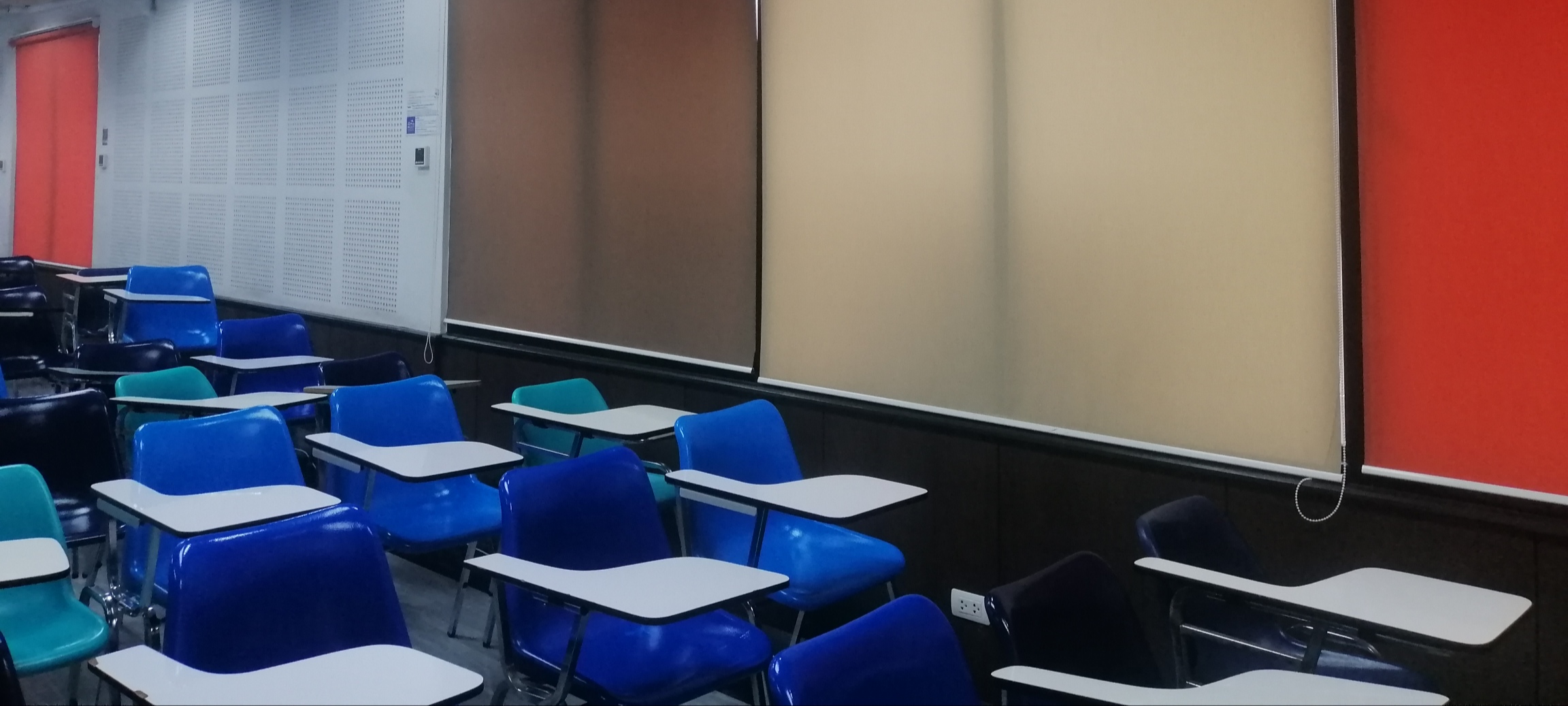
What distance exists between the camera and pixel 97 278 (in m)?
6.41

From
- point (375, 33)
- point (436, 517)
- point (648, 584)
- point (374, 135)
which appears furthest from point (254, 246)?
point (648, 584)

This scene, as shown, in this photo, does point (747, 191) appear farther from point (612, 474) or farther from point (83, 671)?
point (83, 671)

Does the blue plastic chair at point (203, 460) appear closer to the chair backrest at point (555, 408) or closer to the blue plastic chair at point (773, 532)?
the chair backrest at point (555, 408)

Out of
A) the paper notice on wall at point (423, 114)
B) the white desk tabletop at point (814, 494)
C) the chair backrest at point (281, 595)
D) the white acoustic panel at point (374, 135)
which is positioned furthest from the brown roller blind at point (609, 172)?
the chair backrest at point (281, 595)

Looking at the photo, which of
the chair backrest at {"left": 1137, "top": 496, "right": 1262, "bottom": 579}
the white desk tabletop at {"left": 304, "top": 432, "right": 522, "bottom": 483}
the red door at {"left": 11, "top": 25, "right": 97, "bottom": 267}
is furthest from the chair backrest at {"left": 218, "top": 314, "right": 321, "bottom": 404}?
the red door at {"left": 11, "top": 25, "right": 97, "bottom": 267}

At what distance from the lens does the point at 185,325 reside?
6.21m

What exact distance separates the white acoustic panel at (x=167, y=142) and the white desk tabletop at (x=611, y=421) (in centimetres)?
525

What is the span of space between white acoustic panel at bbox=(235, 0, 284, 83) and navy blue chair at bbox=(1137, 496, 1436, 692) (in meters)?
5.98

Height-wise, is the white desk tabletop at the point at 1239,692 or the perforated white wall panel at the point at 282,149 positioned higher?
the perforated white wall panel at the point at 282,149

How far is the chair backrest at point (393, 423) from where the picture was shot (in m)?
3.54

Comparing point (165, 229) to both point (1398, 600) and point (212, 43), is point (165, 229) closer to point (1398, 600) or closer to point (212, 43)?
point (212, 43)

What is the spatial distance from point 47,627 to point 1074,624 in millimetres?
2290

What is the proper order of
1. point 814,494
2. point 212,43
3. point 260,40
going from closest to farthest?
point 814,494 < point 260,40 < point 212,43

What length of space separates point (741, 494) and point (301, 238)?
15.4ft
